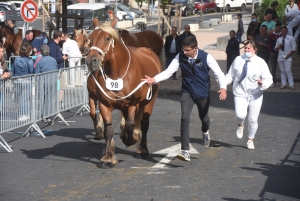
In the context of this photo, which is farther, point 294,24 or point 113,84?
point 294,24

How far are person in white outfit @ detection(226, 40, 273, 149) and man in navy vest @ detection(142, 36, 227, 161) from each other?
883 mm

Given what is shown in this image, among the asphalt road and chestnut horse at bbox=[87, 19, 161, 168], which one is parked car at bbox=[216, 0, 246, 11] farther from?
chestnut horse at bbox=[87, 19, 161, 168]

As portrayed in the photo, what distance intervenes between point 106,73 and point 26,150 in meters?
2.76

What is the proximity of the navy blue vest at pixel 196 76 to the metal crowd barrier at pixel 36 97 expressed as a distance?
3506 mm

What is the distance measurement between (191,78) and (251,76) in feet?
4.55

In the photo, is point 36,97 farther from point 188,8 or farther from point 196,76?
point 188,8

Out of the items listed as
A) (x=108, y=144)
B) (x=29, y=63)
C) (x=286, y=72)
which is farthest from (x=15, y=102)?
(x=286, y=72)

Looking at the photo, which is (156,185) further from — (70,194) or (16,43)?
(16,43)

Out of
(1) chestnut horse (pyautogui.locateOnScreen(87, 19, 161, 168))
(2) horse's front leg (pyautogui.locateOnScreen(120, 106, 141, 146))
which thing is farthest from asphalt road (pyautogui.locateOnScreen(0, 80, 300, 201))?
(1) chestnut horse (pyautogui.locateOnScreen(87, 19, 161, 168))

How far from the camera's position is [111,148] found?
1062cm

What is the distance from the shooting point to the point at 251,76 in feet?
38.7

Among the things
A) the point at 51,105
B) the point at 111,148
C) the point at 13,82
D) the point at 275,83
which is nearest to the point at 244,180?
the point at 111,148

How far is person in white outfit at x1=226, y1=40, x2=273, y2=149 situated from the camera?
11.8 meters

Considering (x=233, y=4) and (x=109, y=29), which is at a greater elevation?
(x=109, y=29)
